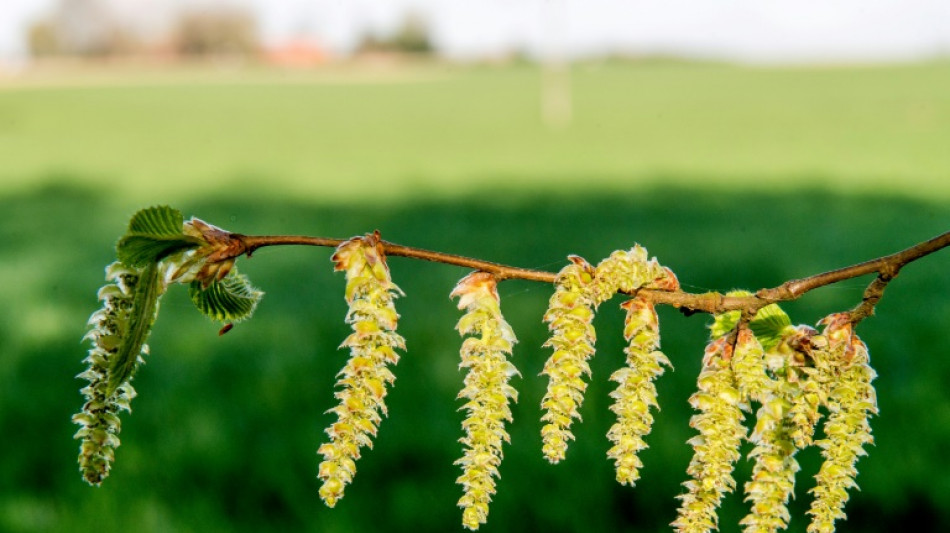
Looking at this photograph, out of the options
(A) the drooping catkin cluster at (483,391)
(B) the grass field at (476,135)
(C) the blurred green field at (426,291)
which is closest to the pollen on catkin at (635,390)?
(A) the drooping catkin cluster at (483,391)

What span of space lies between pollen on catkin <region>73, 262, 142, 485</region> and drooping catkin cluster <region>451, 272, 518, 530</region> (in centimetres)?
36

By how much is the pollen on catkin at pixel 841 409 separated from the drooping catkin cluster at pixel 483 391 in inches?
13.4

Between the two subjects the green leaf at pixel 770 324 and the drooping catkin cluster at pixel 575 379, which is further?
the green leaf at pixel 770 324

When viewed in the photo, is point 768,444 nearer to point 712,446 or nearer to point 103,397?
point 712,446

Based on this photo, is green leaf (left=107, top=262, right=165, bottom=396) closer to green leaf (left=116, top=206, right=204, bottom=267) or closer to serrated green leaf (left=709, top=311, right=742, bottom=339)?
green leaf (left=116, top=206, right=204, bottom=267)

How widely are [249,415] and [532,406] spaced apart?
2140mm

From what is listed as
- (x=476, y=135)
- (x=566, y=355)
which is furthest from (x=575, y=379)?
(x=476, y=135)

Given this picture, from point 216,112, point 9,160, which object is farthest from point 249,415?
point 216,112

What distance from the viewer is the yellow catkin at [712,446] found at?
100 centimetres

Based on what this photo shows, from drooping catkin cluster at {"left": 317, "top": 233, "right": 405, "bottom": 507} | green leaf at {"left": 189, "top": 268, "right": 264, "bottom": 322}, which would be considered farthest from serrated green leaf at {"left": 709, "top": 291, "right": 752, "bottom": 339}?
green leaf at {"left": 189, "top": 268, "right": 264, "bottom": 322}

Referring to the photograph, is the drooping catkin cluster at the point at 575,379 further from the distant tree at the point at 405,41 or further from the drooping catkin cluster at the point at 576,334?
the distant tree at the point at 405,41

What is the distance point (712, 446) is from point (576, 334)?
18 centimetres

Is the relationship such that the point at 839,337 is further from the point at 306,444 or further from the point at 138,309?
the point at 306,444

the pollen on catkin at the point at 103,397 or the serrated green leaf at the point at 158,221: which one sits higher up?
the serrated green leaf at the point at 158,221
